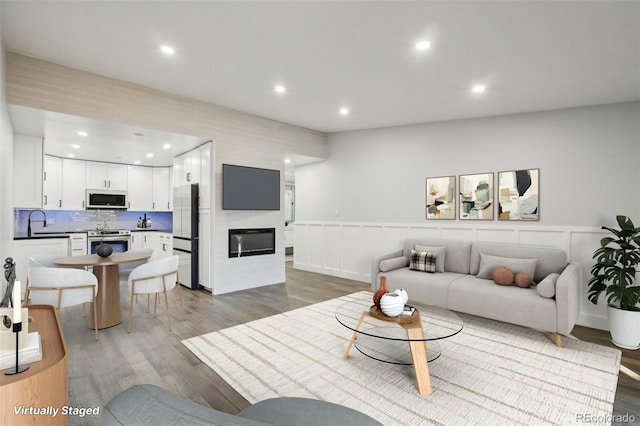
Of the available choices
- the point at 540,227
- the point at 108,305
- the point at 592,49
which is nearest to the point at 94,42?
the point at 108,305

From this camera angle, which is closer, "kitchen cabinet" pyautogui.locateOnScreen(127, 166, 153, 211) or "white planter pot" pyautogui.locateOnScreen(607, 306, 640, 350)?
"white planter pot" pyautogui.locateOnScreen(607, 306, 640, 350)

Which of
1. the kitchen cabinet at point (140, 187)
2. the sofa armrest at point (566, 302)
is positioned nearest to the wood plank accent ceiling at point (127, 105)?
the kitchen cabinet at point (140, 187)

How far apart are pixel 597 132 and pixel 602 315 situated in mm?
2173

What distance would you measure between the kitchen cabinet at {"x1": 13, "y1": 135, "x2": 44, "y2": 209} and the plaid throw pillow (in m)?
5.62

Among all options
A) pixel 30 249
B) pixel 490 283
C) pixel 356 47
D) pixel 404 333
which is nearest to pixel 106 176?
pixel 30 249

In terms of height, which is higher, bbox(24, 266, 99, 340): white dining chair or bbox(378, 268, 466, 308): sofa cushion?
Result: bbox(24, 266, 99, 340): white dining chair

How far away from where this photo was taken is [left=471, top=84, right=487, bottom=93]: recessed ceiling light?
3.53m

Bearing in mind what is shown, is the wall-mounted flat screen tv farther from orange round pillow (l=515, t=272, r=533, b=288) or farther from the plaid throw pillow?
orange round pillow (l=515, t=272, r=533, b=288)

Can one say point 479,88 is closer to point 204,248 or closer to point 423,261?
point 423,261

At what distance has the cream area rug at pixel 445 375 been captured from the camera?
6.74ft

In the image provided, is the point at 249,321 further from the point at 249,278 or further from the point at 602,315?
the point at 602,315

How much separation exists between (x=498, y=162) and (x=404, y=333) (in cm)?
304

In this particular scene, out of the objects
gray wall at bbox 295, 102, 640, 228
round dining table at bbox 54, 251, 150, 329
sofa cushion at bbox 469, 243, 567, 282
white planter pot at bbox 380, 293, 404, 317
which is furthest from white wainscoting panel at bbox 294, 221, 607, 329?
round dining table at bbox 54, 251, 150, 329

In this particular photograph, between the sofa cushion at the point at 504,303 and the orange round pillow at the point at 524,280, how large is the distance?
50mm
